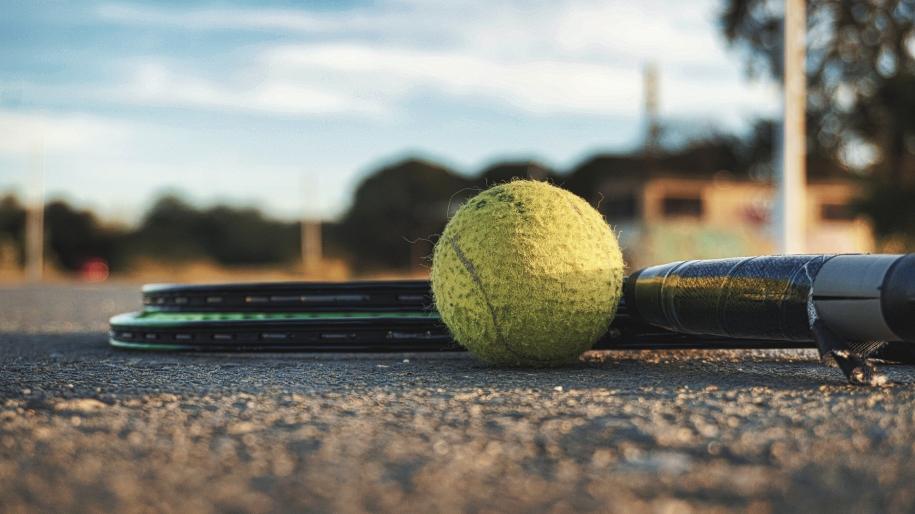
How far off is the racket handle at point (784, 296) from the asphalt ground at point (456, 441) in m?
0.27

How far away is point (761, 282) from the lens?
4391 mm

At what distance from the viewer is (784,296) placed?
429 centimetres

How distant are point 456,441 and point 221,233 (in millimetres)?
54671

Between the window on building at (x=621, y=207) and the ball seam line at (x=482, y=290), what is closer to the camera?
the ball seam line at (x=482, y=290)

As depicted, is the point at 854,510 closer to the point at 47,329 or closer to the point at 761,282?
the point at 761,282

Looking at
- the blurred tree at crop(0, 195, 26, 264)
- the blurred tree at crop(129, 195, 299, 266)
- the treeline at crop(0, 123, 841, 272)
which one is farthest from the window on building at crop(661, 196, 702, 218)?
the blurred tree at crop(0, 195, 26, 264)

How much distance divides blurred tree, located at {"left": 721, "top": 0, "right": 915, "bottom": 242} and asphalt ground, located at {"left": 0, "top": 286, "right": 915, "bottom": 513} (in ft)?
88.6

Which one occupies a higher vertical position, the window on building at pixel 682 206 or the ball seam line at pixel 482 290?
the window on building at pixel 682 206

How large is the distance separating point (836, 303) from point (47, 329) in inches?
293

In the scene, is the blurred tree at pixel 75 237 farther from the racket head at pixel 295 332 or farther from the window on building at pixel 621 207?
the racket head at pixel 295 332

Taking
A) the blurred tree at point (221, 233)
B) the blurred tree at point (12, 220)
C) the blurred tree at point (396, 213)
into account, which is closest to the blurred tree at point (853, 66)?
the blurred tree at point (396, 213)

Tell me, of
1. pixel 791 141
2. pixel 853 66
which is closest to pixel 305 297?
pixel 791 141

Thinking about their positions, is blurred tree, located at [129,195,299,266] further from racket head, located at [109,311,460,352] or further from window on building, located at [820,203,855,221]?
racket head, located at [109,311,460,352]

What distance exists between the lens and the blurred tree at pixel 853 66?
2944cm
